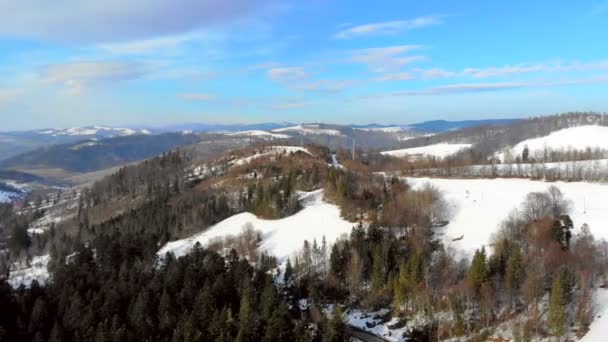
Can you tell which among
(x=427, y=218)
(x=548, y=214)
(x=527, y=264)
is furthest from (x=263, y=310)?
(x=548, y=214)

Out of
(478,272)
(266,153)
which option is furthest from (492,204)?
(266,153)

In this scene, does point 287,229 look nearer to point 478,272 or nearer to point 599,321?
point 478,272

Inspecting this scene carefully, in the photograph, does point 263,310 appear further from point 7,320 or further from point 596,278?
point 596,278

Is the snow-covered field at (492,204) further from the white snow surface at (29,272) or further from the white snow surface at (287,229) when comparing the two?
the white snow surface at (29,272)

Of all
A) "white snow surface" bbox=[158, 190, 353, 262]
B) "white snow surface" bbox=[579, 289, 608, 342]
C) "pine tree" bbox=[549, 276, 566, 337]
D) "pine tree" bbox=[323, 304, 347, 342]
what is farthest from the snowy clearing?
"pine tree" bbox=[549, 276, 566, 337]

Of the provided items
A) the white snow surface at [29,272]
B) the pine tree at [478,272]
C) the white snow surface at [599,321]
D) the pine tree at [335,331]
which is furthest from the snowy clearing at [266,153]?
the pine tree at [335,331]
